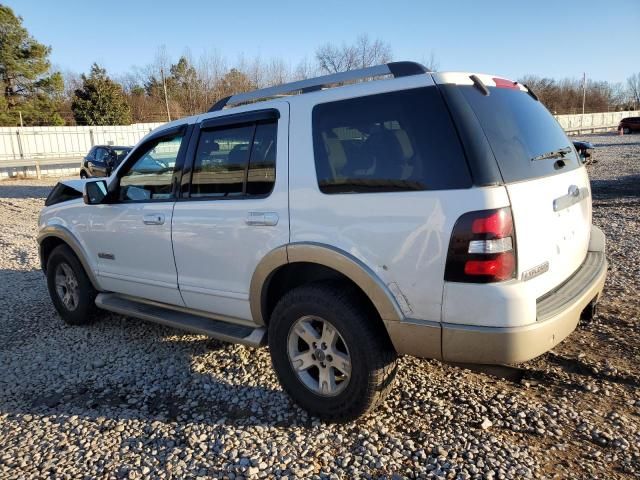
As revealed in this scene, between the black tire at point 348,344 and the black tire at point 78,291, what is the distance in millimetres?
2587

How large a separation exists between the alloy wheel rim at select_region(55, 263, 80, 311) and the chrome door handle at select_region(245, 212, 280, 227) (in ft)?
8.59

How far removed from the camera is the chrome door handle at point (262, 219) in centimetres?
313

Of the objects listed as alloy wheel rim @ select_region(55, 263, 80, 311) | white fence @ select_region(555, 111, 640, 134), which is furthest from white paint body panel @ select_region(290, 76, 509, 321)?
white fence @ select_region(555, 111, 640, 134)

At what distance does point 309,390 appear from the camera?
312 centimetres

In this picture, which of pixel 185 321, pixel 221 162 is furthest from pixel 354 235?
pixel 185 321

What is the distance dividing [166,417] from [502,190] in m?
2.56

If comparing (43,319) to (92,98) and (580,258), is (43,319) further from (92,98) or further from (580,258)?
(92,98)

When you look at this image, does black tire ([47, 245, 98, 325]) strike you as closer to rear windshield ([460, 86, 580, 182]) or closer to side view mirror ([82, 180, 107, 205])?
side view mirror ([82, 180, 107, 205])

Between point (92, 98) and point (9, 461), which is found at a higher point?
point (92, 98)

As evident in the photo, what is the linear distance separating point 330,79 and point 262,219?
101 centimetres

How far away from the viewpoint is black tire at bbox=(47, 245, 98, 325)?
4.81 metres

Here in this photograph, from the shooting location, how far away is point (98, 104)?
122 ft

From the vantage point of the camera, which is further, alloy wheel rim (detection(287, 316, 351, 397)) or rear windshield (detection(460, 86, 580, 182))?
alloy wheel rim (detection(287, 316, 351, 397))

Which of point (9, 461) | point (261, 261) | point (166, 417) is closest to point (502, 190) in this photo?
point (261, 261)
